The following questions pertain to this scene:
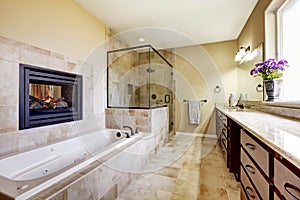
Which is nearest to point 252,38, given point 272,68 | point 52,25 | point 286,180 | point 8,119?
point 272,68

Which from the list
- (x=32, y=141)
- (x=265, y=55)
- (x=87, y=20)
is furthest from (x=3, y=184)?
(x=265, y=55)

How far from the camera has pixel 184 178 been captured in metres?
1.96

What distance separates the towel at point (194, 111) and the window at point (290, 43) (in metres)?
2.11

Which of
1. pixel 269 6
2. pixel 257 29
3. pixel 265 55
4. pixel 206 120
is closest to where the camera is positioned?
pixel 269 6

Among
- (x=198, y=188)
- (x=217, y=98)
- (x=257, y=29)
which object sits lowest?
(x=198, y=188)

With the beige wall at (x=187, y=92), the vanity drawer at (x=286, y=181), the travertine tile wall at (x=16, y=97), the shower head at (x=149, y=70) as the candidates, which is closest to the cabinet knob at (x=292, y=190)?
the vanity drawer at (x=286, y=181)

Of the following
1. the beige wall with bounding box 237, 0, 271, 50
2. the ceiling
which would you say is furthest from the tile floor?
the ceiling

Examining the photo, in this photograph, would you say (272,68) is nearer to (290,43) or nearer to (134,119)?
(290,43)

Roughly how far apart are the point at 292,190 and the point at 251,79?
8.35 ft

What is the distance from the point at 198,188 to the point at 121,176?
0.87 m

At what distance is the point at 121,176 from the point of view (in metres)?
1.67

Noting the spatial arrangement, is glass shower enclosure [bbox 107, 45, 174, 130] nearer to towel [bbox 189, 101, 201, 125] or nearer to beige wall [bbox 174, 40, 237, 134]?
beige wall [bbox 174, 40, 237, 134]

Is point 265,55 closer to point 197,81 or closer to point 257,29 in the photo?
point 257,29

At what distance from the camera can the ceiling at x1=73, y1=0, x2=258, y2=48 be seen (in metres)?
2.33
